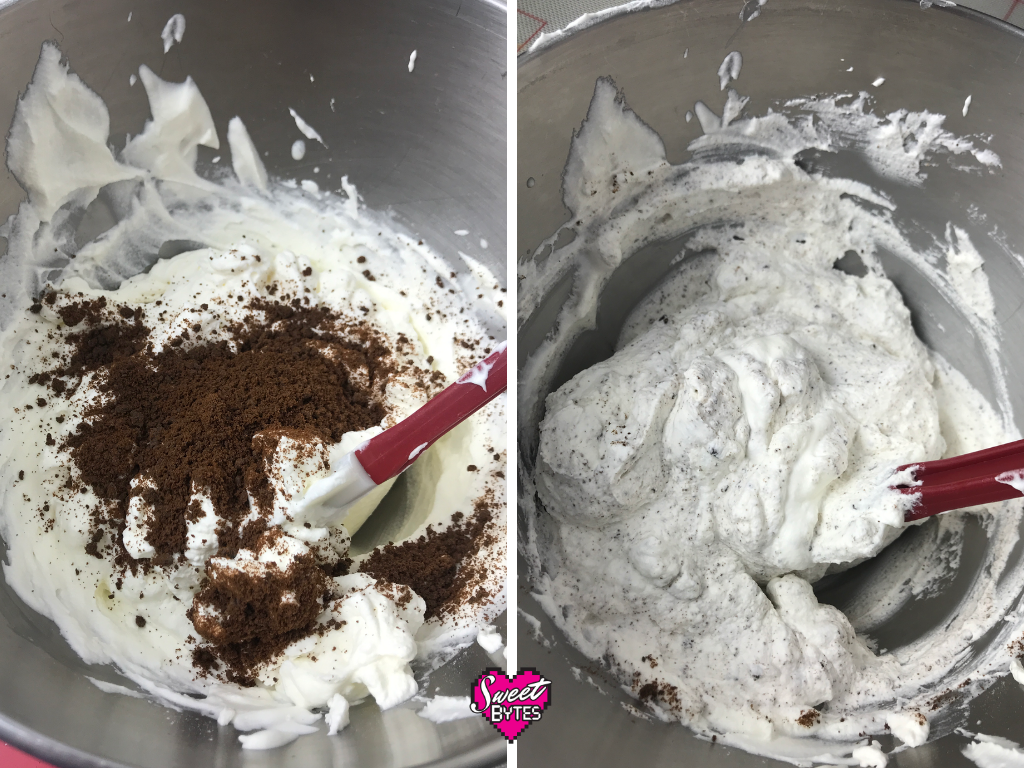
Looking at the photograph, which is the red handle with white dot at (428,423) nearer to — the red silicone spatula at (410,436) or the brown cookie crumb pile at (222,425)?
the red silicone spatula at (410,436)

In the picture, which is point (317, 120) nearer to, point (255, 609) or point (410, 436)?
point (410, 436)

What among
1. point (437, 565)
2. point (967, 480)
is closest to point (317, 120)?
point (437, 565)

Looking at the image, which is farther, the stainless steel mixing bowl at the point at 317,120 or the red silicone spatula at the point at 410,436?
the red silicone spatula at the point at 410,436

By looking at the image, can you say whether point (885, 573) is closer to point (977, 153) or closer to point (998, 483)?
point (998, 483)

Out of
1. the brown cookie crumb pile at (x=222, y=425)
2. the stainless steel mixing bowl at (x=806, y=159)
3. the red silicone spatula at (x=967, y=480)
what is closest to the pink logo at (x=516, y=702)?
the stainless steel mixing bowl at (x=806, y=159)

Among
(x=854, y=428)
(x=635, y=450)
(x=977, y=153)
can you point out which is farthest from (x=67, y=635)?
(x=977, y=153)

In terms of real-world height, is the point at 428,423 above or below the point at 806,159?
below

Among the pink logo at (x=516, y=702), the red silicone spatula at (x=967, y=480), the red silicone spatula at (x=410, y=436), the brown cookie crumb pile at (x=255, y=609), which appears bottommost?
the brown cookie crumb pile at (x=255, y=609)
